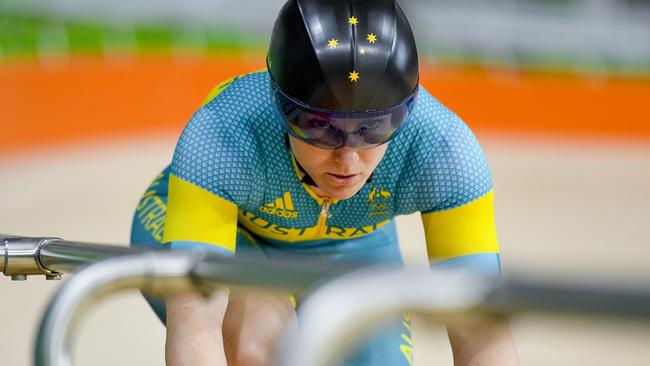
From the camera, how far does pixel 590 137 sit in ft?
28.9

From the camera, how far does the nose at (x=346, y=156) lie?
205cm

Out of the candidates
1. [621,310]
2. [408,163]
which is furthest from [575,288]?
[408,163]

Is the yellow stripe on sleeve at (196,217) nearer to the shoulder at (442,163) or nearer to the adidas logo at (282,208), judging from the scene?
the adidas logo at (282,208)

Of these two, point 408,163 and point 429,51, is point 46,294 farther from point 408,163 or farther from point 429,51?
point 429,51

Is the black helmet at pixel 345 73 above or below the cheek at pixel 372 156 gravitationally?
above

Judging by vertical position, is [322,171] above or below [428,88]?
above

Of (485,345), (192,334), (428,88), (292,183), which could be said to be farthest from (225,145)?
(428,88)

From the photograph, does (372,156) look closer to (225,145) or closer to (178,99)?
(225,145)

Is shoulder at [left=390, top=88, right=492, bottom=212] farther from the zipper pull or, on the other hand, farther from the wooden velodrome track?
the wooden velodrome track

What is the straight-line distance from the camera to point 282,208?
2389 mm

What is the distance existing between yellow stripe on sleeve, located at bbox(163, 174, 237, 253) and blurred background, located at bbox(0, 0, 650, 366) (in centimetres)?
261

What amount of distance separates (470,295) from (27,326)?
4010mm

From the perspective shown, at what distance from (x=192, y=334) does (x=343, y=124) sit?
19.8 inches

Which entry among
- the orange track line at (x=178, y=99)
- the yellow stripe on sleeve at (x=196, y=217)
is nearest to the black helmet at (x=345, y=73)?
the yellow stripe on sleeve at (x=196, y=217)
